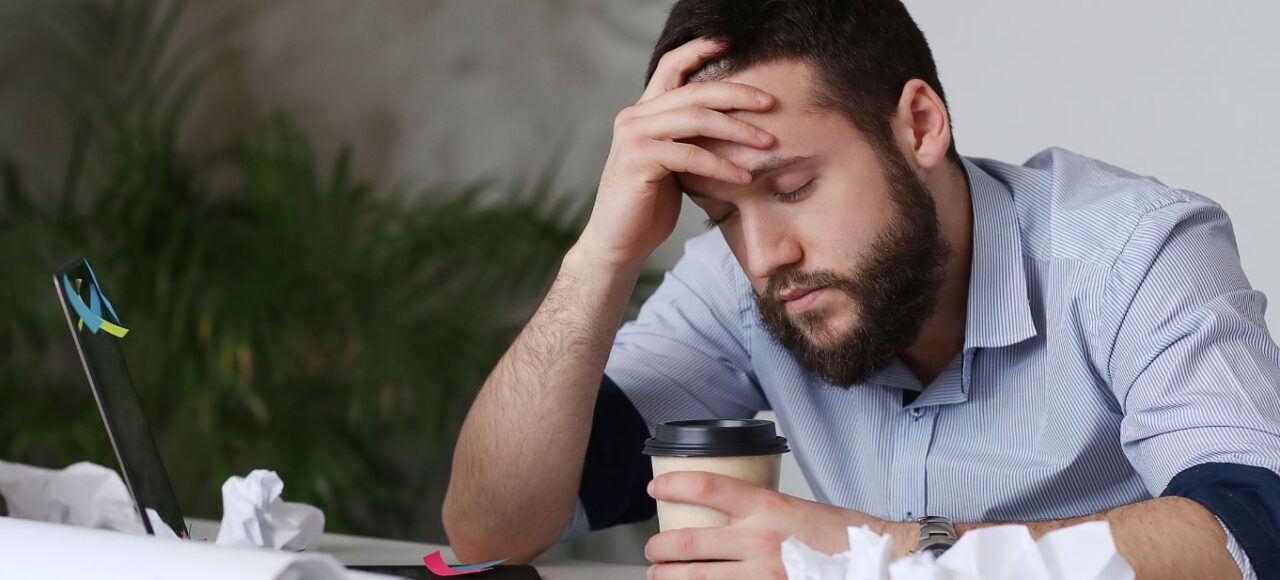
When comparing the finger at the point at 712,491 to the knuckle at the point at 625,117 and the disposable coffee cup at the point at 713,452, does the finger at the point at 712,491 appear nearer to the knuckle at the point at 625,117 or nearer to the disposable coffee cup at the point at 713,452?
the disposable coffee cup at the point at 713,452

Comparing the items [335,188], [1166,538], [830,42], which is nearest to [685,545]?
[1166,538]

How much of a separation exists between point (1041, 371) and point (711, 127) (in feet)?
1.53

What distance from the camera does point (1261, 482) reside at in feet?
3.18

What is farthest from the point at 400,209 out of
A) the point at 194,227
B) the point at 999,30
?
the point at 999,30

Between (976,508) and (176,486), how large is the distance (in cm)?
210

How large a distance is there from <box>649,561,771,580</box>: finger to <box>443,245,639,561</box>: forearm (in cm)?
43

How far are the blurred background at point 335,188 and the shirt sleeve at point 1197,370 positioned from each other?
94 cm

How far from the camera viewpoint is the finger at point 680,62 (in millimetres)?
1248

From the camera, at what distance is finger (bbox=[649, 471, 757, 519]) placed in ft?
2.93

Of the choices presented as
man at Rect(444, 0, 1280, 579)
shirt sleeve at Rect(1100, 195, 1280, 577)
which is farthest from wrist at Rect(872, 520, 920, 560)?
shirt sleeve at Rect(1100, 195, 1280, 577)

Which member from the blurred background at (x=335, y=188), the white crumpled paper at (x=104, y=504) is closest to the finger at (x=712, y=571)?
the white crumpled paper at (x=104, y=504)

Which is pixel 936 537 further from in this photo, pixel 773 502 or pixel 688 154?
pixel 688 154

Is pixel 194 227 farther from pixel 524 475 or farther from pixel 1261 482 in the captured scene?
pixel 1261 482

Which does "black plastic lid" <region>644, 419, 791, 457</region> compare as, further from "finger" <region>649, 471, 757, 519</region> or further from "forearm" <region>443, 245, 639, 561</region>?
"forearm" <region>443, 245, 639, 561</region>
